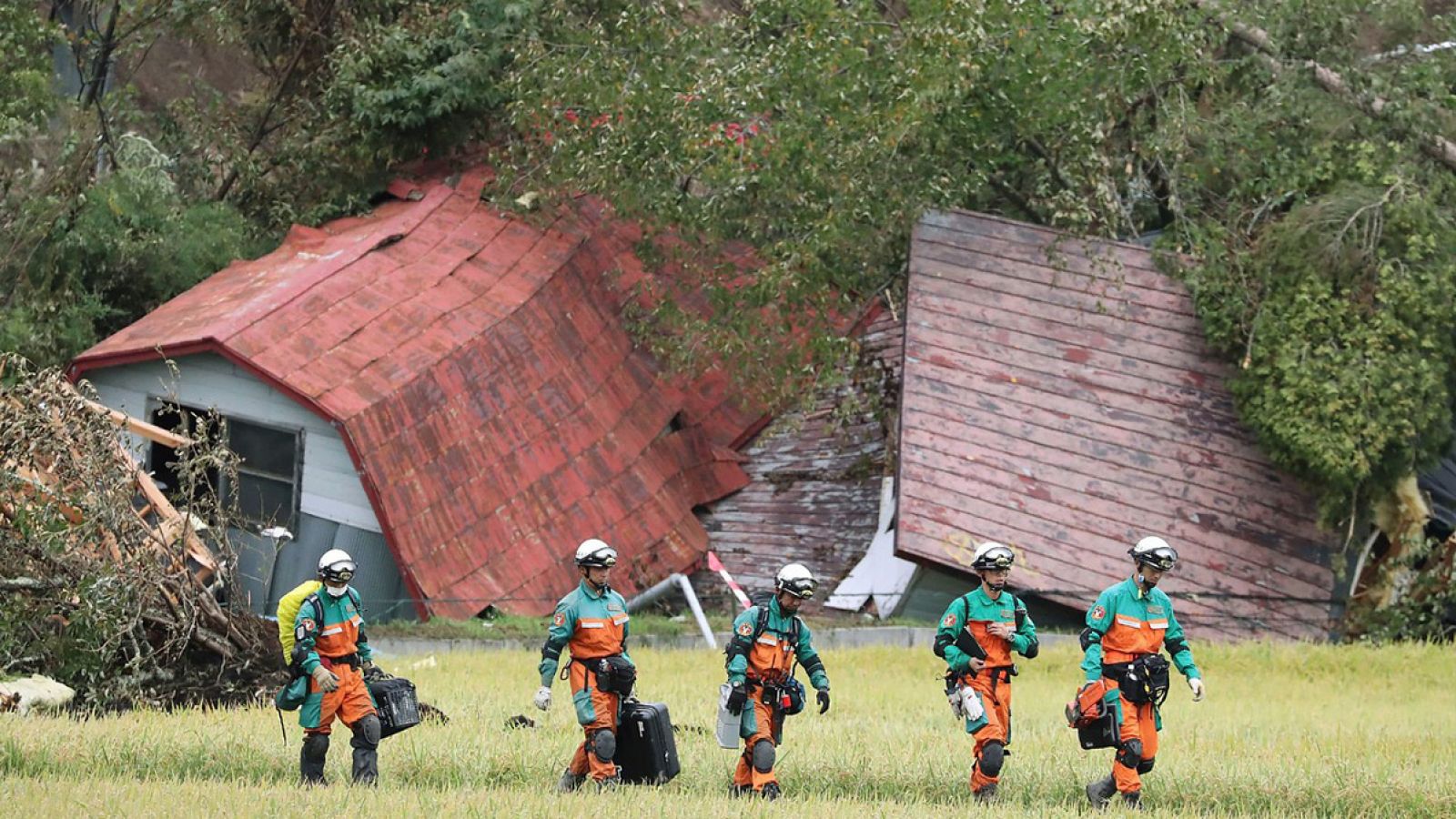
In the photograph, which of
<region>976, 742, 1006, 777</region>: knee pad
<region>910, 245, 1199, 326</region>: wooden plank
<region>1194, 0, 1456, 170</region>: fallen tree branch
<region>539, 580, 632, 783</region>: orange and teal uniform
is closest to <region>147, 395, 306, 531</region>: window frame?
<region>910, 245, 1199, 326</region>: wooden plank

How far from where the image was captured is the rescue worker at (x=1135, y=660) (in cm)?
1131

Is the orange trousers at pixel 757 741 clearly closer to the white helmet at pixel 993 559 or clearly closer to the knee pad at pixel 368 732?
the white helmet at pixel 993 559

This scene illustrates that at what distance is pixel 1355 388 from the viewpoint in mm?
21750

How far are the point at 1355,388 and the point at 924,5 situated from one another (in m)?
6.78

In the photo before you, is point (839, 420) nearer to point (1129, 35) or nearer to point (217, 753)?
point (1129, 35)

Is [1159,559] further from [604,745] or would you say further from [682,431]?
[682,431]

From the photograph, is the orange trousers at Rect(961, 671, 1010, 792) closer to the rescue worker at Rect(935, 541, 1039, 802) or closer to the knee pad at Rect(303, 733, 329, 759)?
the rescue worker at Rect(935, 541, 1039, 802)

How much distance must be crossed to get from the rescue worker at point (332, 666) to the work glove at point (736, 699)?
2143 mm

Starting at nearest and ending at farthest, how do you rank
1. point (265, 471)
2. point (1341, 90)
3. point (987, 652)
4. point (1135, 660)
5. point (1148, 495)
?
point (1135, 660), point (987, 652), point (265, 471), point (1148, 495), point (1341, 90)

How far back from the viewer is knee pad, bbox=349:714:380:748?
11.4 metres

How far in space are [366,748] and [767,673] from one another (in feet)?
8.14

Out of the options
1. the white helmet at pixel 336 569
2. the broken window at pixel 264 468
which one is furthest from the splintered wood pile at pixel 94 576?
the broken window at pixel 264 468

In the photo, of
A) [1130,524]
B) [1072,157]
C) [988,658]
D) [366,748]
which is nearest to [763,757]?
[988,658]

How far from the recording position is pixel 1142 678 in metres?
11.4
